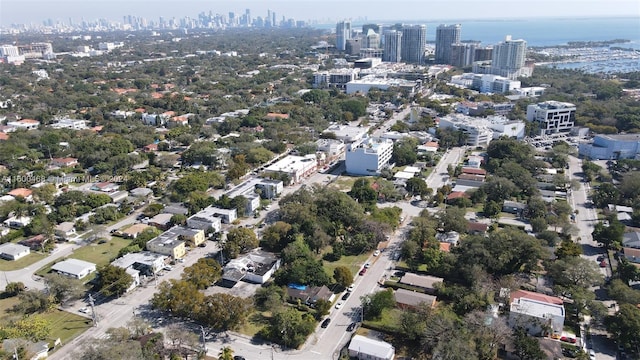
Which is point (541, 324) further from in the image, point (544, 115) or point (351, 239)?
point (544, 115)

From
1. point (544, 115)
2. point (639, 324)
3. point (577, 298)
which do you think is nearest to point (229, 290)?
point (577, 298)

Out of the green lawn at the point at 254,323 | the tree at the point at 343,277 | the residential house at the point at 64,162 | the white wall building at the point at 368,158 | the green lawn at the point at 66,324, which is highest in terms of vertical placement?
the white wall building at the point at 368,158

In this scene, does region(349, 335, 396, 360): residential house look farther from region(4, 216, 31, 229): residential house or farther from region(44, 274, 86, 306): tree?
region(4, 216, 31, 229): residential house

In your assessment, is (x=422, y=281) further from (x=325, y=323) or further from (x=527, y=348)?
(x=527, y=348)

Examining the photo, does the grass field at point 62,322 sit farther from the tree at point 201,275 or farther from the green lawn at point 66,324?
the tree at point 201,275

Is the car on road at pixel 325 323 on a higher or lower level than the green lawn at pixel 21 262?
higher

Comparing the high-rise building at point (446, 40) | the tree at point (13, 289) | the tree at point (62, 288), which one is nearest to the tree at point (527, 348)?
the tree at point (62, 288)
